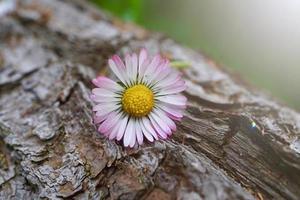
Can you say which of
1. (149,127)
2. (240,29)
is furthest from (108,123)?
(240,29)

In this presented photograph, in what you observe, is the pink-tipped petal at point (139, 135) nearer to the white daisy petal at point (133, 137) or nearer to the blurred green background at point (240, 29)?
the white daisy petal at point (133, 137)

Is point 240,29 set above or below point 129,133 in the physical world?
above

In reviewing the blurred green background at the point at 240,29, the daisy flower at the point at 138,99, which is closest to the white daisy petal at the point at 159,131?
the daisy flower at the point at 138,99

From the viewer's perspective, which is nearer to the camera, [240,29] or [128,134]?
[128,134]

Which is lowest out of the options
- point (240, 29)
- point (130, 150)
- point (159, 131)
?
point (130, 150)

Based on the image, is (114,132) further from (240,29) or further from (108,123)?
(240,29)

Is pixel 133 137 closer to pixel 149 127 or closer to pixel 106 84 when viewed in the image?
pixel 149 127

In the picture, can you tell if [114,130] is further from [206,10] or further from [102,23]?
[206,10]
